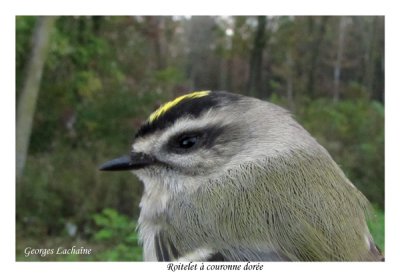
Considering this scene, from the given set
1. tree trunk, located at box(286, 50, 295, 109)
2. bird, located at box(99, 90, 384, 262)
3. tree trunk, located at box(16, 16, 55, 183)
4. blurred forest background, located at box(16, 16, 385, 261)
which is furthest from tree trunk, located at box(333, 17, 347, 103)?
tree trunk, located at box(16, 16, 55, 183)

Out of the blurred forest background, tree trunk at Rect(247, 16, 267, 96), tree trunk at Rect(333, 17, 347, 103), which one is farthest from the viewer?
tree trunk at Rect(247, 16, 267, 96)

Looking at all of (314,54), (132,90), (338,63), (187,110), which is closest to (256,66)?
(314,54)

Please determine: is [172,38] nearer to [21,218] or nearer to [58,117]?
[58,117]

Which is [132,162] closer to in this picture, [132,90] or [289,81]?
[132,90]

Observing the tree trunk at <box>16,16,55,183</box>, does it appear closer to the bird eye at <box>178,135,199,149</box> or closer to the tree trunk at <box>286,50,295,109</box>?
the tree trunk at <box>286,50,295,109</box>

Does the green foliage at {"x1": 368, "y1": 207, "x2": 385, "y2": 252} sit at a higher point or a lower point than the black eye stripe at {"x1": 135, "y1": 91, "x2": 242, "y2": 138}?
lower

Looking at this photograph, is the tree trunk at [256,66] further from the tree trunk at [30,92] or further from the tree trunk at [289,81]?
the tree trunk at [30,92]
